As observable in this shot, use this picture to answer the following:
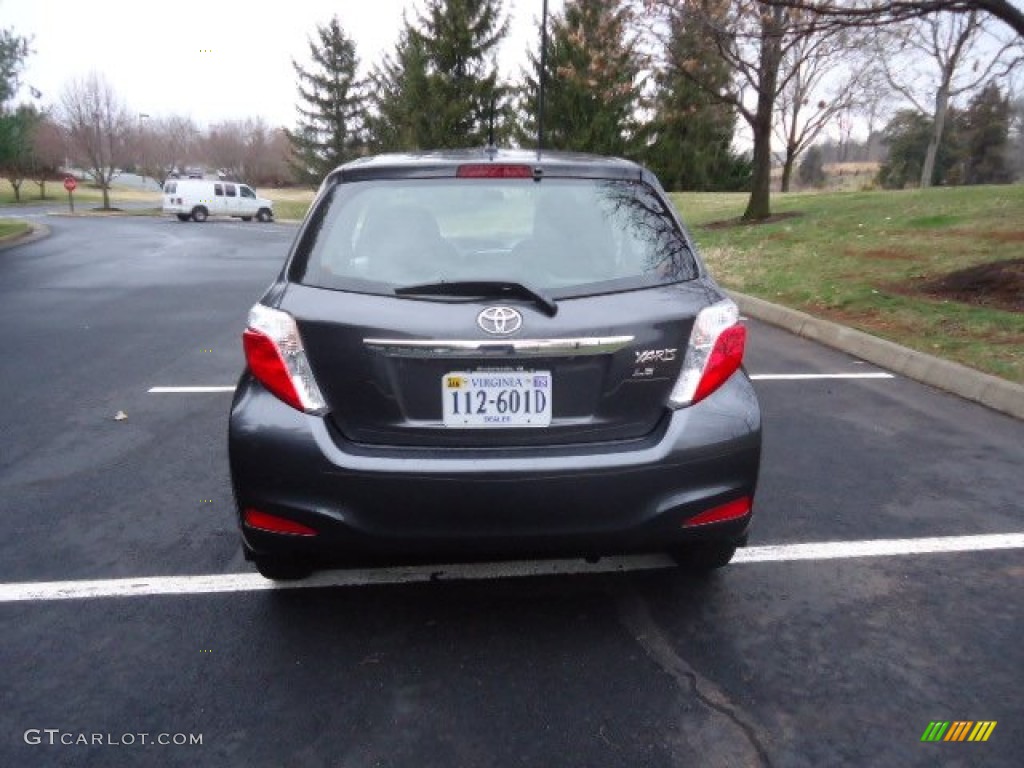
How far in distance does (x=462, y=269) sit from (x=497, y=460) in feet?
2.21

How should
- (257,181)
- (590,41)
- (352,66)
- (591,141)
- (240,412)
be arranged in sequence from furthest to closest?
(257,181), (352,66), (591,141), (590,41), (240,412)

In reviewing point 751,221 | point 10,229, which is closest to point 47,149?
point 10,229

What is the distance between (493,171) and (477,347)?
0.82 m

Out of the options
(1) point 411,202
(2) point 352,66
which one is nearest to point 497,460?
(1) point 411,202

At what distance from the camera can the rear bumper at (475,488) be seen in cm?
252

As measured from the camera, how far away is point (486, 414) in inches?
101

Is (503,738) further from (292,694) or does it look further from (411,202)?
(411,202)

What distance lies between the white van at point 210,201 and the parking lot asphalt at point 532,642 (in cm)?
3725

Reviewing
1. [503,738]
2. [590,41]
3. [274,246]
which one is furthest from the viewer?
[274,246]

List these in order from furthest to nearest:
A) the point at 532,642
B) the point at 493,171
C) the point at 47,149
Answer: the point at 47,149, the point at 493,171, the point at 532,642

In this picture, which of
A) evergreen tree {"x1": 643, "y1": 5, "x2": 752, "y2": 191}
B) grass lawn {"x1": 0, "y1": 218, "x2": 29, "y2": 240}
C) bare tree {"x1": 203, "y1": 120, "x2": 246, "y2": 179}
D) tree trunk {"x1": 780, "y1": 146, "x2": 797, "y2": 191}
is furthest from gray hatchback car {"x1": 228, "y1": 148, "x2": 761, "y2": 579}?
bare tree {"x1": 203, "y1": 120, "x2": 246, "y2": 179}

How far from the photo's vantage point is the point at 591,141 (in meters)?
42.9

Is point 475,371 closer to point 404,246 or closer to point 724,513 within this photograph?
point 404,246

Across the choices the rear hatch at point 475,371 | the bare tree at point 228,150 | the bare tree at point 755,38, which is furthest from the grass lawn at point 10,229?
the bare tree at point 228,150
